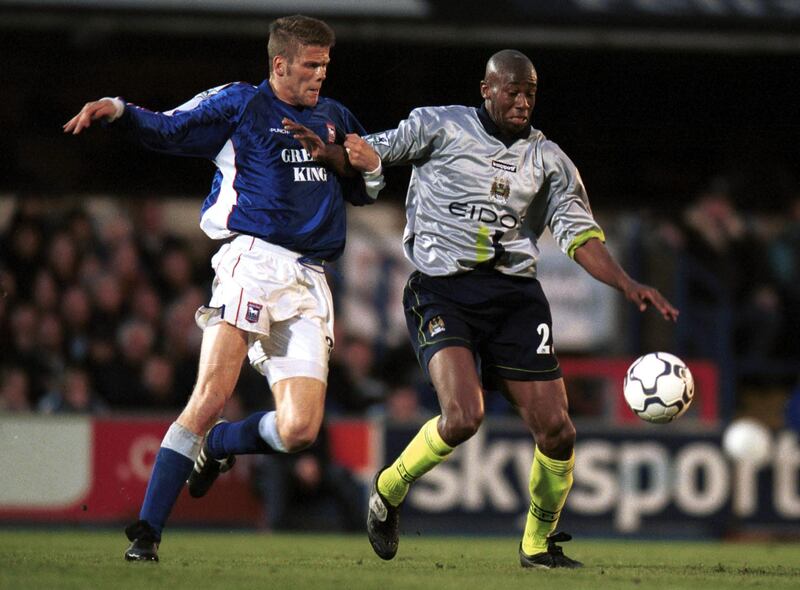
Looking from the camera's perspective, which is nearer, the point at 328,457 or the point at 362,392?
the point at 328,457

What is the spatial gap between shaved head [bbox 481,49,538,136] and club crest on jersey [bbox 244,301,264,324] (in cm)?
154

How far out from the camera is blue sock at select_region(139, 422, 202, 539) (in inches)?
252

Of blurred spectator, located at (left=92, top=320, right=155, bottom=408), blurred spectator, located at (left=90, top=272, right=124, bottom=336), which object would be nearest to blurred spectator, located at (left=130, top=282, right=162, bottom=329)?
blurred spectator, located at (left=90, top=272, right=124, bottom=336)

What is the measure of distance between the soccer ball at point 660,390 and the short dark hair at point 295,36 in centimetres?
226

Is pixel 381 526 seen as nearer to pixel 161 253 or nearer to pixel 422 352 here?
pixel 422 352

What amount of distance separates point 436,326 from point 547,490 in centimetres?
97

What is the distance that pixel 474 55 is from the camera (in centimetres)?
1554

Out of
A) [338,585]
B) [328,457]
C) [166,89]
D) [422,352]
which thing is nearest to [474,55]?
[166,89]

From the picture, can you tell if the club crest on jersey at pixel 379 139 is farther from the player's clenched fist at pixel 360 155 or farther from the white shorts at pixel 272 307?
the white shorts at pixel 272 307

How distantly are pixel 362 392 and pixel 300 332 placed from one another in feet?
21.6

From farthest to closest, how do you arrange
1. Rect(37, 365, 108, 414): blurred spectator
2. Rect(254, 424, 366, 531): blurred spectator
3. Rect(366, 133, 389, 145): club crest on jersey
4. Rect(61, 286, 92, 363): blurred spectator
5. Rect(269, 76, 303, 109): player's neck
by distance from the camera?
Rect(61, 286, 92, 363): blurred spectator < Rect(37, 365, 108, 414): blurred spectator < Rect(254, 424, 366, 531): blurred spectator < Rect(366, 133, 389, 145): club crest on jersey < Rect(269, 76, 303, 109): player's neck

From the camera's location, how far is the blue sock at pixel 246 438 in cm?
678

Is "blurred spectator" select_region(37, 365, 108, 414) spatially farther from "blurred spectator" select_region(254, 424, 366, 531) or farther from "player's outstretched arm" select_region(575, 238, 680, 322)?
"player's outstretched arm" select_region(575, 238, 680, 322)

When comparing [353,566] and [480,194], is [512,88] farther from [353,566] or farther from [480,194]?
[353,566]
